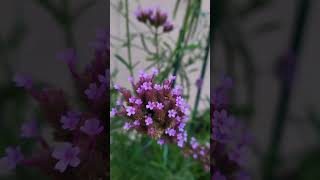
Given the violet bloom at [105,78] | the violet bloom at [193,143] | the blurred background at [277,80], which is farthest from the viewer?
the violet bloom at [193,143]

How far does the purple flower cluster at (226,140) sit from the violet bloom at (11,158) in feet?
0.83

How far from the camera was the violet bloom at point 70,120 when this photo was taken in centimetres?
60

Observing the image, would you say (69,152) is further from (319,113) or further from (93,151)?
(319,113)

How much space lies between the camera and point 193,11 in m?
0.86

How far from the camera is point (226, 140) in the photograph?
58 cm

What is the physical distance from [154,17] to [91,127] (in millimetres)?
304

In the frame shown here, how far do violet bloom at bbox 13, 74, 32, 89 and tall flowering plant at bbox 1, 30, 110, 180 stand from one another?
0.5 inches

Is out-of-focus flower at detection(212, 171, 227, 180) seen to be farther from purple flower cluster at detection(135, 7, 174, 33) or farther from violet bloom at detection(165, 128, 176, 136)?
purple flower cluster at detection(135, 7, 174, 33)

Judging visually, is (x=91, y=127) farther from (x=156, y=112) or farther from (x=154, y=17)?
(x=154, y=17)

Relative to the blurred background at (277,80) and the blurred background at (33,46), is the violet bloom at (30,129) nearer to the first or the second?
the blurred background at (33,46)

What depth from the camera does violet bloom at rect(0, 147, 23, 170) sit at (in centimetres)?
58

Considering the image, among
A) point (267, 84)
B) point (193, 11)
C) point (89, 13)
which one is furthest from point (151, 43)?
point (267, 84)

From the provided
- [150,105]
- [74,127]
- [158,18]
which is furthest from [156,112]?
[158,18]

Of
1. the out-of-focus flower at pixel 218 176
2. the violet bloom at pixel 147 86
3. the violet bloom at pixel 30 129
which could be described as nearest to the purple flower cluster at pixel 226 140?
the out-of-focus flower at pixel 218 176
